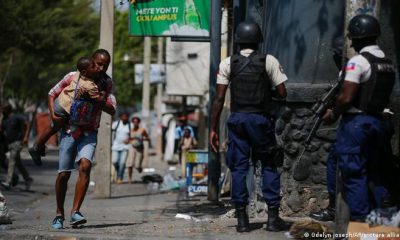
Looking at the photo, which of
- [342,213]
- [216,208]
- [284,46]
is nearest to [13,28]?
[216,208]

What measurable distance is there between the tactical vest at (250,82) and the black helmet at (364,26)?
1.19m

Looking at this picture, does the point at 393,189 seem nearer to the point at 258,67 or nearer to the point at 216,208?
the point at 258,67

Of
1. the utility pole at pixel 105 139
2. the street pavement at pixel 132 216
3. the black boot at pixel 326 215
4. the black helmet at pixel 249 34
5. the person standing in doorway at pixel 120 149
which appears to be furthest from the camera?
the person standing in doorway at pixel 120 149

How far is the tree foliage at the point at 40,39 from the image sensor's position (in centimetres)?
2870

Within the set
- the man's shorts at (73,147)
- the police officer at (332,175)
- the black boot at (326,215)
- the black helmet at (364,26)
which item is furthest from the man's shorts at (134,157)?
the black helmet at (364,26)

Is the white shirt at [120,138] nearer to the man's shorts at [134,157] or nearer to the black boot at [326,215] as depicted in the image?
the man's shorts at [134,157]

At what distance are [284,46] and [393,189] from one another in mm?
2804

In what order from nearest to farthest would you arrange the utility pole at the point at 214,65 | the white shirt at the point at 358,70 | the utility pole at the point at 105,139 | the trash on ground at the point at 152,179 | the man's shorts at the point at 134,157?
the white shirt at the point at 358,70 → the utility pole at the point at 214,65 → the utility pole at the point at 105,139 → the trash on ground at the point at 152,179 → the man's shorts at the point at 134,157

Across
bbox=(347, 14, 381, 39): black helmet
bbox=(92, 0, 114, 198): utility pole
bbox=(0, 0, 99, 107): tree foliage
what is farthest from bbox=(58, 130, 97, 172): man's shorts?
bbox=(0, 0, 99, 107): tree foliage

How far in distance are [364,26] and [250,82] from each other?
4.54 ft

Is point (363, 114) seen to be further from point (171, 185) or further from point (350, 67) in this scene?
point (171, 185)

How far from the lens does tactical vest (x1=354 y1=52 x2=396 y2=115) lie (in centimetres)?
679

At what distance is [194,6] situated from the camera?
50.3ft

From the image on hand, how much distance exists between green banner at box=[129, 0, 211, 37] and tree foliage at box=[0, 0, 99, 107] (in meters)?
11.5
